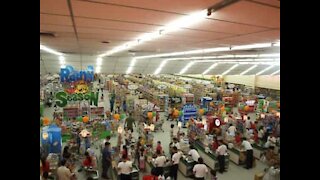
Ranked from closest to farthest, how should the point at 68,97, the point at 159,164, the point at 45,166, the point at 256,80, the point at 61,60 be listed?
the point at 45,166 < the point at 159,164 < the point at 68,97 < the point at 61,60 < the point at 256,80

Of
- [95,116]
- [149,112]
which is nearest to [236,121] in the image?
[149,112]

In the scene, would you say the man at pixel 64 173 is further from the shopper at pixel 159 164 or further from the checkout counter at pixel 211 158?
the checkout counter at pixel 211 158

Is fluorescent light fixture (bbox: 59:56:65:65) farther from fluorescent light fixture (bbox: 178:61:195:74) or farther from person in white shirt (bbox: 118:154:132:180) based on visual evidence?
fluorescent light fixture (bbox: 178:61:195:74)

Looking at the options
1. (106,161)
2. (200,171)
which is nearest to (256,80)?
(200,171)

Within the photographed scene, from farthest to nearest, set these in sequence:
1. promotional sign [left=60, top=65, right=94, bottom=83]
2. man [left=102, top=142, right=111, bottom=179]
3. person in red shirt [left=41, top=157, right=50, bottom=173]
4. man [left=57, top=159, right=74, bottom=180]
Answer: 1. promotional sign [left=60, top=65, right=94, bottom=83]
2. man [left=102, top=142, right=111, bottom=179]
3. person in red shirt [left=41, top=157, right=50, bottom=173]
4. man [left=57, top=159, right=74, bottom=180]

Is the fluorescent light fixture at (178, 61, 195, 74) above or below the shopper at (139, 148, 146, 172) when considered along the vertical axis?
above

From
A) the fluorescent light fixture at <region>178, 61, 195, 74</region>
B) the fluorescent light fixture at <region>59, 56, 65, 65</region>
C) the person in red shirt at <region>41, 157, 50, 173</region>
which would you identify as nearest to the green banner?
the person in red shirt at <region>41, 157, 50, 173</region>

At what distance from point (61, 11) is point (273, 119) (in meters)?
15.0

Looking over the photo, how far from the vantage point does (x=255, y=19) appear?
3.26 m

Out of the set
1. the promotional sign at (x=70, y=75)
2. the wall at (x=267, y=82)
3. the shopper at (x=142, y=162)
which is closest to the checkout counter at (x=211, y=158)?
the shopper at (x=142, y=162)

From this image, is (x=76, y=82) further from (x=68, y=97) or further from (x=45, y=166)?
(x=45, y=166)

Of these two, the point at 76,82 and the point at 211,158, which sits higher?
the point at 76,82

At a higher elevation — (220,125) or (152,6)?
(152,6)
